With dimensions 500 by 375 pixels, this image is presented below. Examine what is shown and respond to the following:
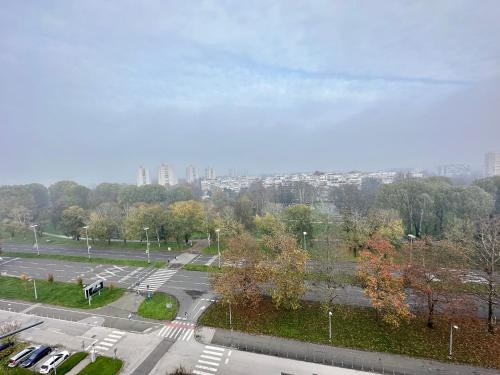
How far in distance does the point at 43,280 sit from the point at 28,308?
8966 mm

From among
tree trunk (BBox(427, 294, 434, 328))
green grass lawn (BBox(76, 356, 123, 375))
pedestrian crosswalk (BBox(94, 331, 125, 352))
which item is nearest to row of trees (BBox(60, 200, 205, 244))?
pedestrian crosswalk (BBox(94, 331, 125, 352))

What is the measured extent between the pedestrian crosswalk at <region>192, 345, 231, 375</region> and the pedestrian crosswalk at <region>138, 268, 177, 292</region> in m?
15.3

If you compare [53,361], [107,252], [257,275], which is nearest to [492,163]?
[257,275]

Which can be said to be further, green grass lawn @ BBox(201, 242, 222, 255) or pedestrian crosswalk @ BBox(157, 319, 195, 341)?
green grass lawn @ BBox(201, 242, 222, 255)

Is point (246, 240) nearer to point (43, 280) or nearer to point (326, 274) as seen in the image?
point (326, 274)

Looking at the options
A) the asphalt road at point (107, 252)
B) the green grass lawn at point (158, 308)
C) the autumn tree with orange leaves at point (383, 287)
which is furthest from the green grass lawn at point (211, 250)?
the autumn tree with orange leaves at point (383, 287)

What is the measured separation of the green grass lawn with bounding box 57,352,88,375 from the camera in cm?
2220

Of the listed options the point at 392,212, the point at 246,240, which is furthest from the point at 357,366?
the point at 392,212

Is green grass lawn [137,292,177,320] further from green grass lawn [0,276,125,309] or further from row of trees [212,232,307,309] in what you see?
row of trees [212,232,307,309]

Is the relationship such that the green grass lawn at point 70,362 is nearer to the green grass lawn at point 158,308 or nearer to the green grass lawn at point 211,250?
the green grass lawn at point 158,308

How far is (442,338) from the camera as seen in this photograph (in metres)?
23.9

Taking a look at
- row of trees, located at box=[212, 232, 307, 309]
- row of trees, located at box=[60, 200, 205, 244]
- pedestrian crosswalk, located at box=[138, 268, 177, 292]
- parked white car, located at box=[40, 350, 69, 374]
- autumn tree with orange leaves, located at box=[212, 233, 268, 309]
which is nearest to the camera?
parked white car, located at box=[40, 350, 69, 374]

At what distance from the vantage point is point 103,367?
22.2 m

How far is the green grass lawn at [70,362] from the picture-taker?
22.2 metres
